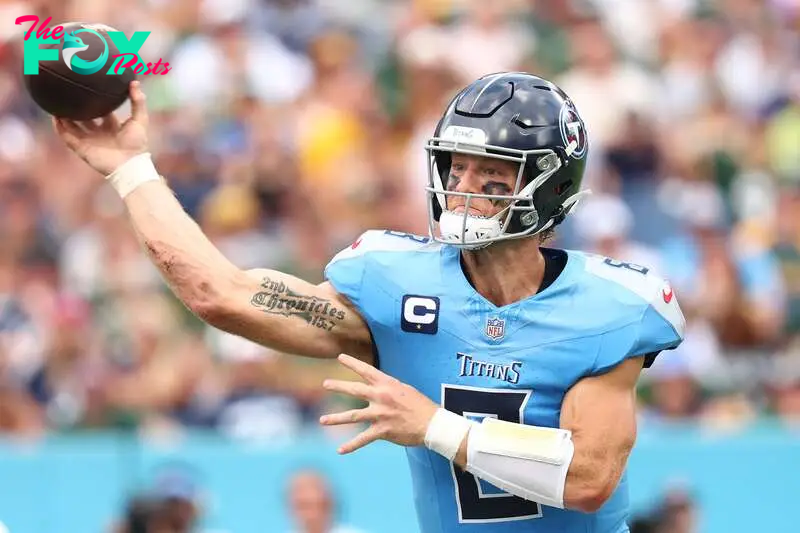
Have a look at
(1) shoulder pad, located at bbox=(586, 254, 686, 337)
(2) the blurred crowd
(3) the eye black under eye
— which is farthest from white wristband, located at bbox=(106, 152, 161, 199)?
(2) the blurred crowd

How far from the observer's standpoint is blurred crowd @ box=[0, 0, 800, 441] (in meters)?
8.28

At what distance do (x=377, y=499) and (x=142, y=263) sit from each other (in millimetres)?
2245

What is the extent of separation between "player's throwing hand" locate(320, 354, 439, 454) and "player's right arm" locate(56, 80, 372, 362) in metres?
0.38

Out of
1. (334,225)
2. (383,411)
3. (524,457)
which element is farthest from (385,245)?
(334,225)

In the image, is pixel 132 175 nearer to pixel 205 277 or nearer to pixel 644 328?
pixel 205 277

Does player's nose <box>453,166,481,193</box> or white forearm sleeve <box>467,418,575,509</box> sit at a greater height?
player's nose <box>453,166,481,193</box>

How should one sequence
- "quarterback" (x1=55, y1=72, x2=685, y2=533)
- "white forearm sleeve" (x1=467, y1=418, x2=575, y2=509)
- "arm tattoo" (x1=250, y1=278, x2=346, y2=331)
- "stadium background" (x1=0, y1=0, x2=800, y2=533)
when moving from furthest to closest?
1. "stadium background" (x1=0, y1=0, x2=800, y2=533)
2. "arm tattoo" (x1=250, y1=278, x2=346, y2=331)
3. "quarterback" (x1=55, y1=72, x2=685, y2=533)
4. "white forearm sleeve" (x1=467, y1=418, x2=575, y2=509)

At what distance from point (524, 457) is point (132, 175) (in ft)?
4.36

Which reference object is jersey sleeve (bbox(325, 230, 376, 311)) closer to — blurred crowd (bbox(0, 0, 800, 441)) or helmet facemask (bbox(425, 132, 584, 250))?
helmet facemask (bbox(425, 132, 584, 250))

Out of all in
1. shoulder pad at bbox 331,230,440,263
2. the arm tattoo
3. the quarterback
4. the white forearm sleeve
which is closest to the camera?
the white forearm sleeve

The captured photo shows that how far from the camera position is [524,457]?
3787mm

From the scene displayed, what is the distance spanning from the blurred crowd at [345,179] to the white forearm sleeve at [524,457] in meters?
4.25

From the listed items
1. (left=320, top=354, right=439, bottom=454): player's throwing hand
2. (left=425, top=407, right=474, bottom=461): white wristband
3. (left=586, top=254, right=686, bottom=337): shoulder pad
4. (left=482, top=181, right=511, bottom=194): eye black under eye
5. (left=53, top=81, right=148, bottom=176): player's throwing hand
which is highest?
(left=53, top=81, right=148, bottom=176): player's throwing hand

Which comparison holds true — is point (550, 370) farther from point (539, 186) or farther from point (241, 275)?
point (241, 275)
